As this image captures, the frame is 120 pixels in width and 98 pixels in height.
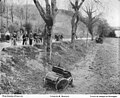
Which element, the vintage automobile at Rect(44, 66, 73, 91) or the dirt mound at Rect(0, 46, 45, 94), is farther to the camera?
the vintage automobile at Rect(44, 66, 73, 91)

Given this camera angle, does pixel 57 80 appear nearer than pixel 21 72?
Yes

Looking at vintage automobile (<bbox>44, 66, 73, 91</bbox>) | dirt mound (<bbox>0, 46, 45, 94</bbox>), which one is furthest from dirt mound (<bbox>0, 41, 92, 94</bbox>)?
vintage automobile (<bbox>44, 66, 73, 91</bbox>)

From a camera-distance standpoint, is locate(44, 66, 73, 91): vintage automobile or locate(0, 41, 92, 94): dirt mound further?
locate(44, 66, 73, 91): vintage automobile

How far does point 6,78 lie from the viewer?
7523mm

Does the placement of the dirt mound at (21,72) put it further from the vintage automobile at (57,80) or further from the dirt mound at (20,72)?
the vintage automobile at (57,80)

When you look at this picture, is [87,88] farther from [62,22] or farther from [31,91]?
[62,22]

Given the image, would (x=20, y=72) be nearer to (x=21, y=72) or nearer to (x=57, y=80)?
(x=21, y=72)

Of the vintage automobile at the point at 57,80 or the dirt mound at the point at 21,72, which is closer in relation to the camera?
the dirt mound at the point at 21,72

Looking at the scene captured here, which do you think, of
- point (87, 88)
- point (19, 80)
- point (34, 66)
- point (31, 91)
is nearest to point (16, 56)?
point (34, 66)

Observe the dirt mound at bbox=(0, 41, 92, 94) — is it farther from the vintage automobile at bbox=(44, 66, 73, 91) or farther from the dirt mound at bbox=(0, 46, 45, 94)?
the vintage automobile at bbox=(44, 66, 73, 91)

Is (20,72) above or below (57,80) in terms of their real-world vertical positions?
above

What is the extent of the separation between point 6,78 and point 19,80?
2.36ft

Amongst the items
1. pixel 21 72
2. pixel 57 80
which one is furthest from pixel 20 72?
pixel 57 80

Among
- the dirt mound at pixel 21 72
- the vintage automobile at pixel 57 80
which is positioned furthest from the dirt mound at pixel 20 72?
the vintage automobile at pixel 57 80
